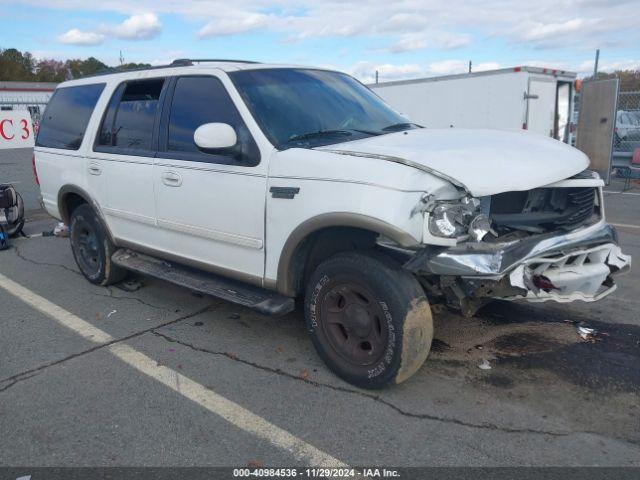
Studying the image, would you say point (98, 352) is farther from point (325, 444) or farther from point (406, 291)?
point (406, 291)

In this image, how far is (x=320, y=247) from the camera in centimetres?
375

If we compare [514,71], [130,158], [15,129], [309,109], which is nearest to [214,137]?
[309,109]

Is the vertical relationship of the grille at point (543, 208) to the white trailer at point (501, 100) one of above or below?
below

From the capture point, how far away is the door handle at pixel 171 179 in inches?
169

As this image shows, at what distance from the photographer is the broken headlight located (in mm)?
2988

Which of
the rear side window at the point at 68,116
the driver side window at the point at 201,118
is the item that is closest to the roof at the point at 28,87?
the rear side window at the point at 68,116

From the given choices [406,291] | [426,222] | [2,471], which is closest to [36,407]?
[2,471]

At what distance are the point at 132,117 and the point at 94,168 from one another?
0.71m

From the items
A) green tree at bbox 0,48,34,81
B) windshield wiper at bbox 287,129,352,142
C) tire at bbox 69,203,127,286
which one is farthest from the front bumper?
green tree at bbox 0,48,34,81

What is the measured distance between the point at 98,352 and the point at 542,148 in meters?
3.53

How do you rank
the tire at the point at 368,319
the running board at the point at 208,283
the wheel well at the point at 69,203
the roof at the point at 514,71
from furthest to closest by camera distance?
the roof at the point at 514,71 → the wheel well at the point at 69,203 → the running board at the point at 208,283 → the tire at the point at 368,319

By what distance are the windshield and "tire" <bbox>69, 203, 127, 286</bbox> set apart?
7.78 feet

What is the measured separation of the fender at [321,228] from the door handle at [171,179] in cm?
114

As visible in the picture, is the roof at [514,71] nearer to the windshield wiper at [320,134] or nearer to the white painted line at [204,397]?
the windshield wiper at [320,134]
